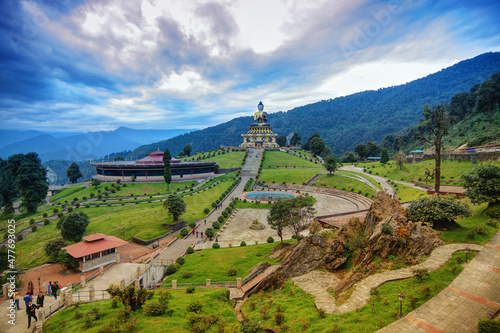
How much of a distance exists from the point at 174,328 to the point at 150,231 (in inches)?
972

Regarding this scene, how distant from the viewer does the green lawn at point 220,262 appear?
21.3m

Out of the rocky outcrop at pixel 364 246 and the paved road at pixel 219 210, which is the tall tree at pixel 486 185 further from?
the paved road at pixel 219 210

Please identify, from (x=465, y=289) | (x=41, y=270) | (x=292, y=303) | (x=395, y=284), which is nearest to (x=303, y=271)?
(x=292, y=303)

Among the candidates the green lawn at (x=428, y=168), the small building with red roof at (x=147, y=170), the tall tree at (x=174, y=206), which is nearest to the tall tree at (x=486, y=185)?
the green lawn at (x=428, y=168)

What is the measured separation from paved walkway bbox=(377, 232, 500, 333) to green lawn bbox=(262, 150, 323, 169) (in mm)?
69423

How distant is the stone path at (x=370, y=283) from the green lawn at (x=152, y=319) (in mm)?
5391

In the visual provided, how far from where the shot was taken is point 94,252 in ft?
82.3

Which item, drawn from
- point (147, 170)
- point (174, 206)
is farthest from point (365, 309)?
point (147, 170)

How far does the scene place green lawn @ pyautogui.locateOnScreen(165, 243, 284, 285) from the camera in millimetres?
21319

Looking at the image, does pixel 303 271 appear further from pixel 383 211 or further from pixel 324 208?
pixel 324 208

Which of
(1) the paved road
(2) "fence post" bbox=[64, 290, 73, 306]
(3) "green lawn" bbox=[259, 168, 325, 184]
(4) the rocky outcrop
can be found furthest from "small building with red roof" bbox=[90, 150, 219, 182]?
(2) "fence post" bbox=[64, 290, 73, 306]

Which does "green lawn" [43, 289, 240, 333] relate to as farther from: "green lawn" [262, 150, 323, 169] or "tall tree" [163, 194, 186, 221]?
"green lawn" [262, 150, 323, 169]

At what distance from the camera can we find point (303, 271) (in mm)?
19781

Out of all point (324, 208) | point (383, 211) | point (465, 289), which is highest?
point (383, 211)
